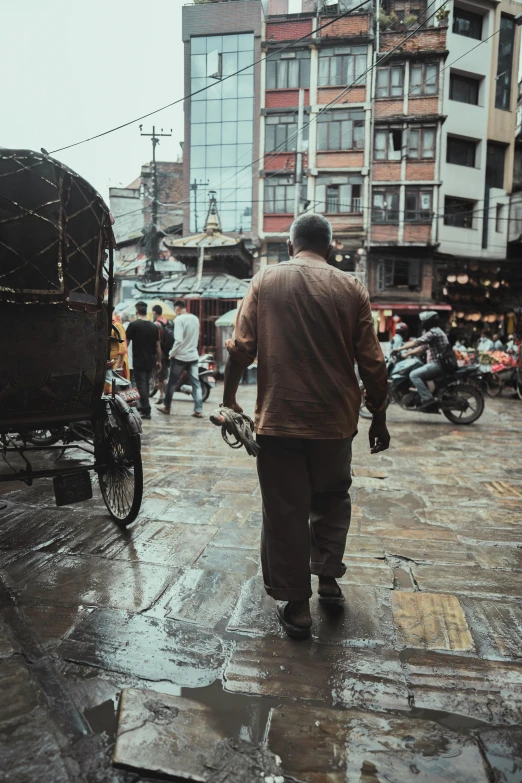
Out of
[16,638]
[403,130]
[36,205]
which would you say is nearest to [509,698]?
[16,638]

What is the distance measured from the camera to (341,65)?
2483cm

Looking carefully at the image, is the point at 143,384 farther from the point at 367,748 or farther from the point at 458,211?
the point at 458,211

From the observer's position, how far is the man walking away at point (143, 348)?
854cm

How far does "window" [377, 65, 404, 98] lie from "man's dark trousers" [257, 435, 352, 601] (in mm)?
26242

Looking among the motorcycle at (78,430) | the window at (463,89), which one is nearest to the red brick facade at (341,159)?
the window at (463,89)

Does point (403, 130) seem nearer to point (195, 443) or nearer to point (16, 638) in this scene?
point (195, 443)

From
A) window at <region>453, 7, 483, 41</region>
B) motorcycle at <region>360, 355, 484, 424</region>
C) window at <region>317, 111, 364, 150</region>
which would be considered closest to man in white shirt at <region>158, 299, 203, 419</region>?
motorcycle at <region>360, 355, 484, 424</region>

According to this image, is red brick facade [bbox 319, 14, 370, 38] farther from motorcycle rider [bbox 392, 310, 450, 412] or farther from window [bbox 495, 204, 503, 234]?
motorcycle rider [bbox 392, 310, 450, 412]

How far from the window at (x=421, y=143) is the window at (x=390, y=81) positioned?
178 cm

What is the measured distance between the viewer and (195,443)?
6902 millimetres

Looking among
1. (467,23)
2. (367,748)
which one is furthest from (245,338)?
(467,23)

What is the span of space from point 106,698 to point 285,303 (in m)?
1.65

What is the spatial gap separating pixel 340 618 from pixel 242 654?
0.54 metres

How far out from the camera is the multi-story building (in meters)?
24.4
